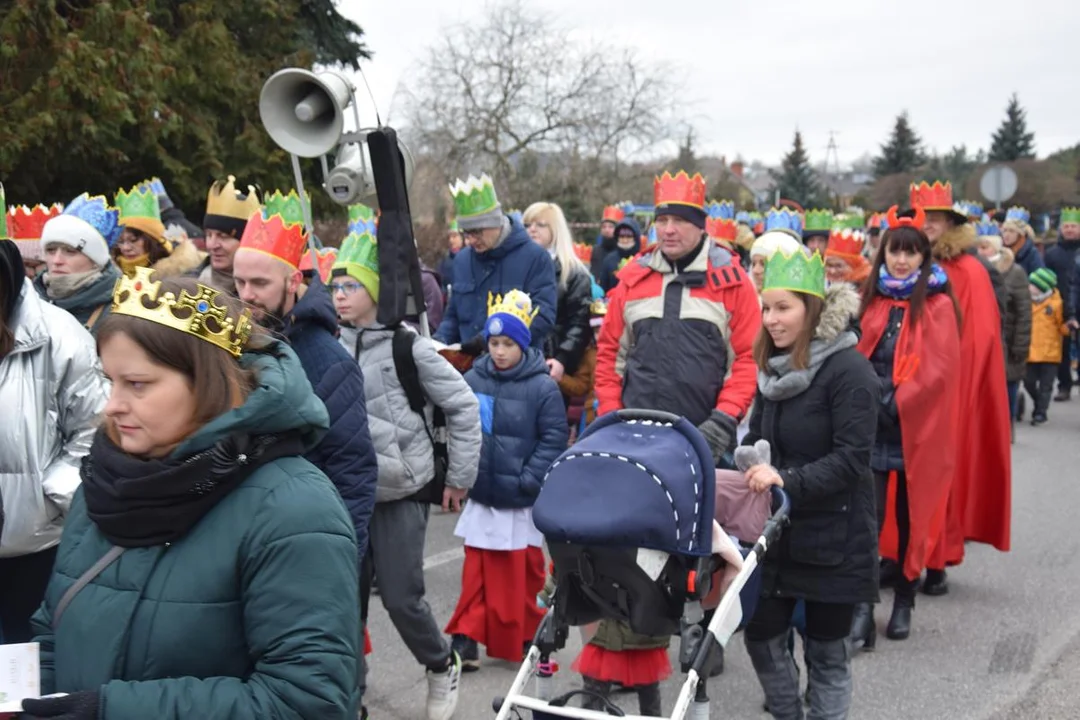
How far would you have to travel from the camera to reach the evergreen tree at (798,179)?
5634cm

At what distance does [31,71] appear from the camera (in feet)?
36.6

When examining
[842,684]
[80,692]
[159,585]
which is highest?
[159,585]

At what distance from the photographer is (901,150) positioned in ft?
206

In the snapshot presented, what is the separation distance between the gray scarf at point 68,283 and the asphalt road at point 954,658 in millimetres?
2279

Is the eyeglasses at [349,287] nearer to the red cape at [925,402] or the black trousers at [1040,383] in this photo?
the red cape at [925,402]

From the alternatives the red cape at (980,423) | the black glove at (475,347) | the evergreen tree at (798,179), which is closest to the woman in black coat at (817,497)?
the black glove at (475,347)

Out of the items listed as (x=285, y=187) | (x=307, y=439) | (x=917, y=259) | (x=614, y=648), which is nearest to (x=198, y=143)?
(x=285, y=187)

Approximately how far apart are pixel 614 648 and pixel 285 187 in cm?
1181

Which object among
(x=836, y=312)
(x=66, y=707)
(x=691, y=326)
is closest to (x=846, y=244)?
(x=691, y=326)

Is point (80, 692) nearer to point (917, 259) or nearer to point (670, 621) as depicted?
point (670, 621)

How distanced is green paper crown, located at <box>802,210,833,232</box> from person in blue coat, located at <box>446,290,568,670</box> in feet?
16.7

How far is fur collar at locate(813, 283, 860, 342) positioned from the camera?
4.41 meters

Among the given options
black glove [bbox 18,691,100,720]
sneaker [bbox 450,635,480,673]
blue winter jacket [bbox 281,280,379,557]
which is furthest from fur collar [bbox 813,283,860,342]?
black glove [bbox 18,691,100,720]

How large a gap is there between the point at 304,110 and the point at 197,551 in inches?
161
